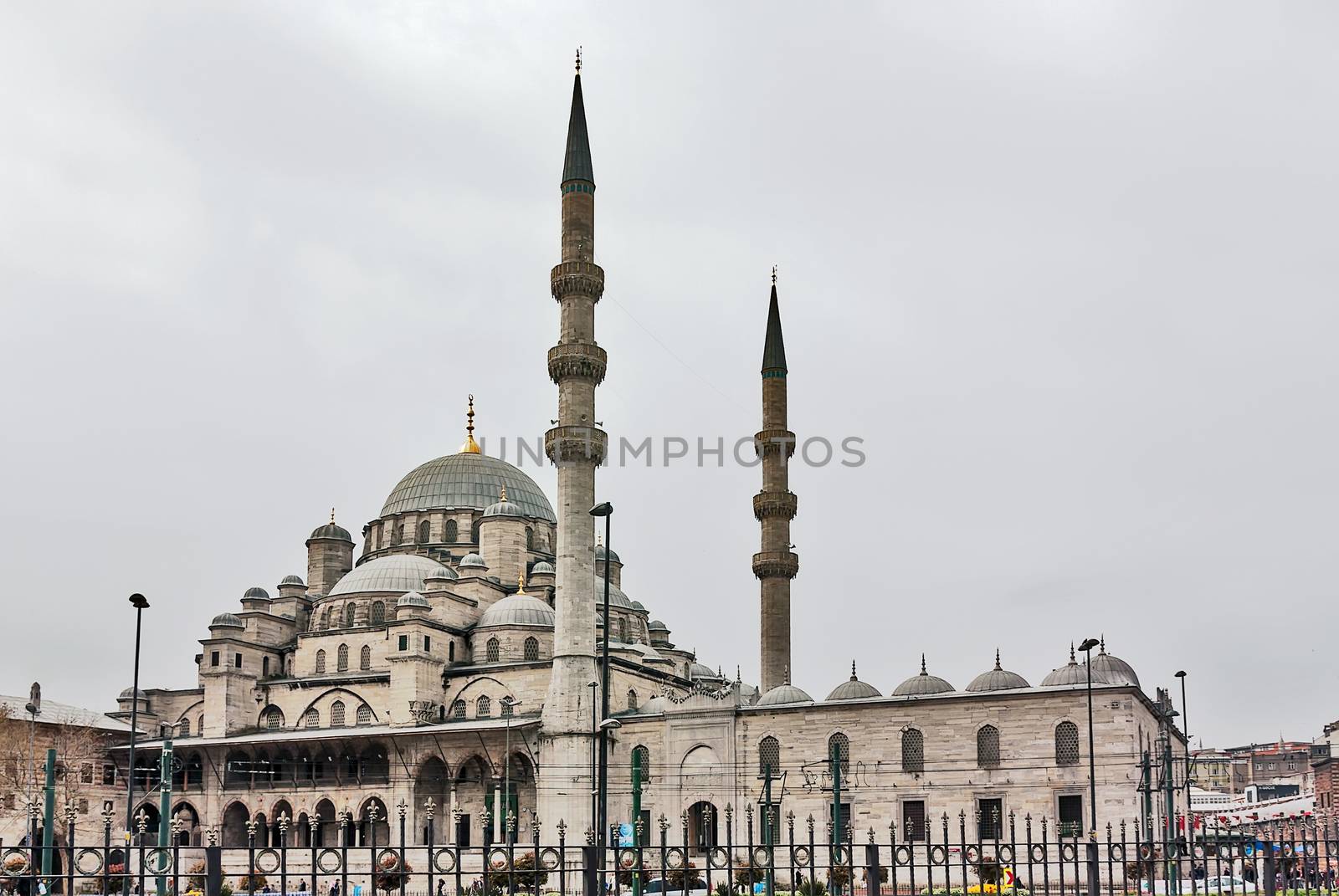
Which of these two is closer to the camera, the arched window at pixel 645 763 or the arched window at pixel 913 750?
the arched window at pixel 913 750

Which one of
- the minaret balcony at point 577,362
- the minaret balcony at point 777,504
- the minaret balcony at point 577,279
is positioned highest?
the minaret balcony at point 577,279

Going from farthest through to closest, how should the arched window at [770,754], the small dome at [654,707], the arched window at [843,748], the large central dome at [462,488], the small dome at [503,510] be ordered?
the large central dome at [462,488], the small dome at [503,510], the small dome at [654,707], the arched window at [770,754], the arched window at [843,748]

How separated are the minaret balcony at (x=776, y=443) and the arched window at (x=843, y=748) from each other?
12133 mm

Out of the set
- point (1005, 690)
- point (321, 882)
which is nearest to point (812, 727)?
point (1005, 690)

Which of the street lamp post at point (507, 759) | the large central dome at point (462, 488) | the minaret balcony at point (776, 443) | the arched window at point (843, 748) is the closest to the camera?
the street lamp post at point (507, 759)

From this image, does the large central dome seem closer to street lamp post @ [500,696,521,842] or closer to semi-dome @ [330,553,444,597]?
semi-dome @ [330,553,444,597]

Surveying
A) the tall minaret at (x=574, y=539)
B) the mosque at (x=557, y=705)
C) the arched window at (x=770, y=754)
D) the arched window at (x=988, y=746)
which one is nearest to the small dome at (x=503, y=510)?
the mosque at (x=557, y=705)

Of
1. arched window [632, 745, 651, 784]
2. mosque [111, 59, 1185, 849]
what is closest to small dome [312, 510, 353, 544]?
mosque [111, 59, 1185, 849]

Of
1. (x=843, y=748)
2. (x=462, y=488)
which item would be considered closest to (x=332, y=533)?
(x=462, y=488)

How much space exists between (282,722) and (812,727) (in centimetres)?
2050

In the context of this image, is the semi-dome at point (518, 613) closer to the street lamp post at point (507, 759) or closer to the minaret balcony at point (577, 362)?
the street lamp post at point (507, 759)

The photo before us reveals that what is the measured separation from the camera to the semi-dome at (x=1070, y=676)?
123 feet

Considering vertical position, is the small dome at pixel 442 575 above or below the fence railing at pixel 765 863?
above

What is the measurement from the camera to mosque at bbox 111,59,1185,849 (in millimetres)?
36812
